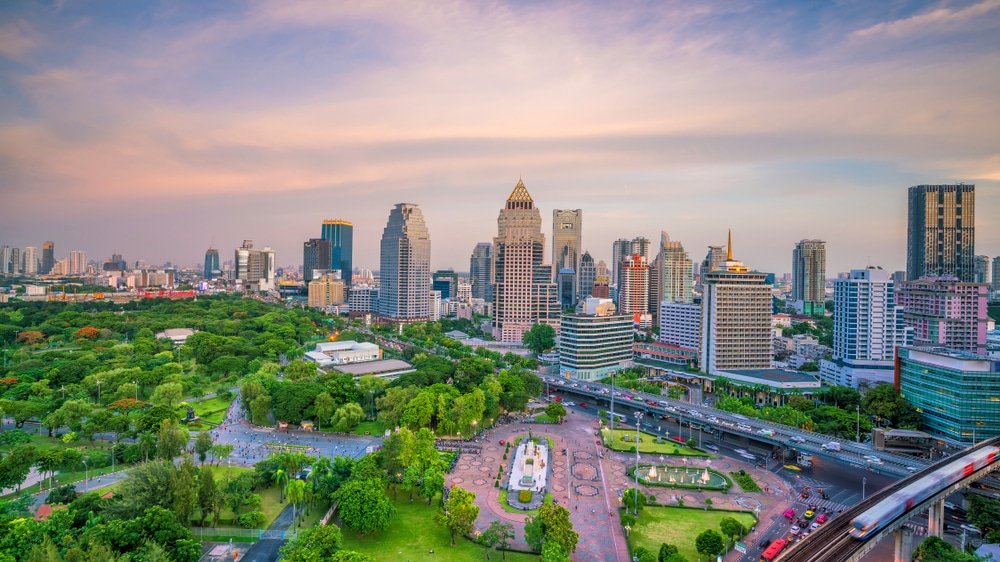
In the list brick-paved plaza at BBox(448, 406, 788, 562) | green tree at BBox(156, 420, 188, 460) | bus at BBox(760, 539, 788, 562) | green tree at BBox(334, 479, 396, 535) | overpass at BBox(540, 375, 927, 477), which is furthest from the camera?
overpass at BBox(540, 375, 927, 477)

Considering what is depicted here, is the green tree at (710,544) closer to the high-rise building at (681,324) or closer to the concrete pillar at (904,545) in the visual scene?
the concrete pillar at (904,545)

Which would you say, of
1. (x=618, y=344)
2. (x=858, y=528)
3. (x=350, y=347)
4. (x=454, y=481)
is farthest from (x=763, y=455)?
(x=350, y=347)

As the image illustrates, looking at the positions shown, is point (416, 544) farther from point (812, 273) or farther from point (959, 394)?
point (812, 273)

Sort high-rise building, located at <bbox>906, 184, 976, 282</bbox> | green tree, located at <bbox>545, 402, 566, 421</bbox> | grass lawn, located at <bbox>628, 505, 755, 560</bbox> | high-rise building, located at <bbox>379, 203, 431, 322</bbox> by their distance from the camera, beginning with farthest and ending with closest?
1. high-rise building, located at <bbox>379, 203, 431, 322</bbox>
2. high-rise building, located at <bbox>906, 184, 976, 282</bbox>
3. green tree, located at <bbox>545, 402, 566, 421</bbox>
4. grass lawn, located at <bbox>628, 505, 755, 560</bbox>

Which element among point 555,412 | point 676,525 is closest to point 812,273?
point 555,412

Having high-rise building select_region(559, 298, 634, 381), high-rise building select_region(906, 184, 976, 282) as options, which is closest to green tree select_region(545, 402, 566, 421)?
high-rise building select_region(559, 298, 634, 381)

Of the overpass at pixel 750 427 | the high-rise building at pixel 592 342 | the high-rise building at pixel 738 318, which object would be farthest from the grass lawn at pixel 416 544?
the high-rise building at pixel 738 318

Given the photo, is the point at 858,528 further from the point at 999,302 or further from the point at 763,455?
the point at 999,302

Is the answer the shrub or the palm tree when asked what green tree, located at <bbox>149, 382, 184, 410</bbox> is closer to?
the shrub
